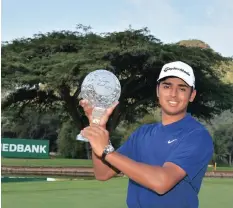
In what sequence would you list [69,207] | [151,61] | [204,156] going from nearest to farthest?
[204,156], [69,207], [151,61]

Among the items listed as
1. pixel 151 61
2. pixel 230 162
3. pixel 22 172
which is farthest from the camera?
pixel 230 162

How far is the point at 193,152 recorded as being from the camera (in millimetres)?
2305

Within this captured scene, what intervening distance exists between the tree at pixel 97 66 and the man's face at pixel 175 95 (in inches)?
1129

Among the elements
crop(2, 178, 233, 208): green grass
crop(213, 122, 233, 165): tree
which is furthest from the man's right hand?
crop(213, 122, 233, 165): tree

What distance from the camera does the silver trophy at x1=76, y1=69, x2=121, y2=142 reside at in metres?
2.39

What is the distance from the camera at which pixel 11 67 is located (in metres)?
33.5

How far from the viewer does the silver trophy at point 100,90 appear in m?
2.39

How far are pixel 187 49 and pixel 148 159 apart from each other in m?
33.4

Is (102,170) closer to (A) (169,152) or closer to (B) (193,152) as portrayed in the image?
(A) (169,152)

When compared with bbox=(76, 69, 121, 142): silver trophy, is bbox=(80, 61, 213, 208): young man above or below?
below

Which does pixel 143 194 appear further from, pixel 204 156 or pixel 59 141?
pixel 59 141

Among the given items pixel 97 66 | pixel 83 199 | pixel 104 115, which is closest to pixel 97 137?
pixel 104 115

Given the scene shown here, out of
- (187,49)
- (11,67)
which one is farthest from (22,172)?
(187,49)

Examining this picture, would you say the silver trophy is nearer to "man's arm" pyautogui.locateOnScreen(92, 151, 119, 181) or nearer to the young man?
the young man
